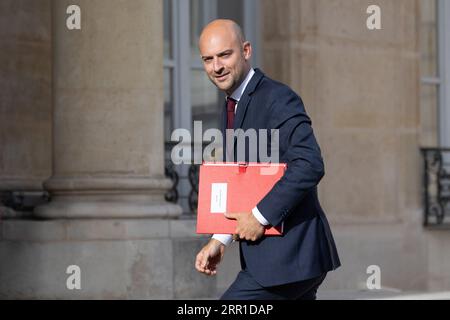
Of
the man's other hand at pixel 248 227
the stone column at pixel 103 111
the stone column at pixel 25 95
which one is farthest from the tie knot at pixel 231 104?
the stone column at pixel 25 95

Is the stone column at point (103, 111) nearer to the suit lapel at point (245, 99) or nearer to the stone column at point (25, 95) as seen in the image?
the stone column at point (25, 95)

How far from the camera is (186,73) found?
497 inches

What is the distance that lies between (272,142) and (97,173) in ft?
20.4

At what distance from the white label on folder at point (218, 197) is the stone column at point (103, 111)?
597cm

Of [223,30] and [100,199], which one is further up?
[223,30]

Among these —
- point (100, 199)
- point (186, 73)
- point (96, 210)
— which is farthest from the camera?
point (186, 73)

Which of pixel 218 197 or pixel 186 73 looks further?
pixel 186 73

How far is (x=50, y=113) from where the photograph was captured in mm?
11695

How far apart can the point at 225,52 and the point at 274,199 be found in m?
0.57

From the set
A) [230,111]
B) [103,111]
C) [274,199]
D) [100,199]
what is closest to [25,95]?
[103,111]

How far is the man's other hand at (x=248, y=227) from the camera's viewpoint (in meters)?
4.52

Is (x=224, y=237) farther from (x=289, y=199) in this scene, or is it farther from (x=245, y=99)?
(x=245, y=99)
